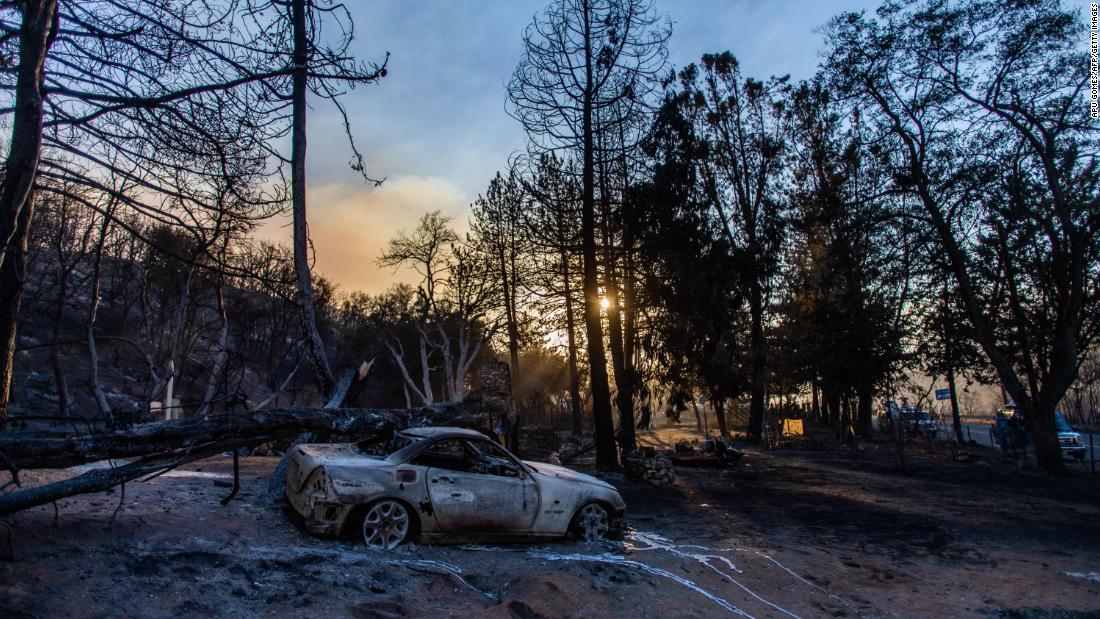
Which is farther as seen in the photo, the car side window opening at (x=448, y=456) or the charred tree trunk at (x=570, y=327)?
the charred tree trunk at (x=570, y=327)

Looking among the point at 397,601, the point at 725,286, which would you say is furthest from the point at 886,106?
the point at 397,601

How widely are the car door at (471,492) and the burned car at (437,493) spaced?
12 millimetres

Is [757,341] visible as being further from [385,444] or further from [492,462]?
[385,444]

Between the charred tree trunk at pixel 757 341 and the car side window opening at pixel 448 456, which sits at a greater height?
the charred tree trunk at pixel 757 341

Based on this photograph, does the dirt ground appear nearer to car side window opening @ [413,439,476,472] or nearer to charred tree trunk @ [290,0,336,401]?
car side window opening @ [413,439,476,472]

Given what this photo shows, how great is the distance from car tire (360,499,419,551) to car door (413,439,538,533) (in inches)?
14.0

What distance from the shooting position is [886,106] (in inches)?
828

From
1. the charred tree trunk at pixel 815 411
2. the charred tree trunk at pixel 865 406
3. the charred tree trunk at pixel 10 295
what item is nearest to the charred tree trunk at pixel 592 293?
the charred tree trunk at pixel 10 295

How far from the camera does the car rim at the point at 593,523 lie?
30.2 ft

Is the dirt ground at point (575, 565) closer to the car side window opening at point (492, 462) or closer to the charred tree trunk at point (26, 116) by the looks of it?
the car side window opening at point (492, 462)

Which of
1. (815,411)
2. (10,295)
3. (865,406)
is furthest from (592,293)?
(815,411)

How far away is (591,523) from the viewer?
9.27 meters

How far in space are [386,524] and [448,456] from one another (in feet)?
3.77

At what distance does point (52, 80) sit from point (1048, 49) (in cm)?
2242
